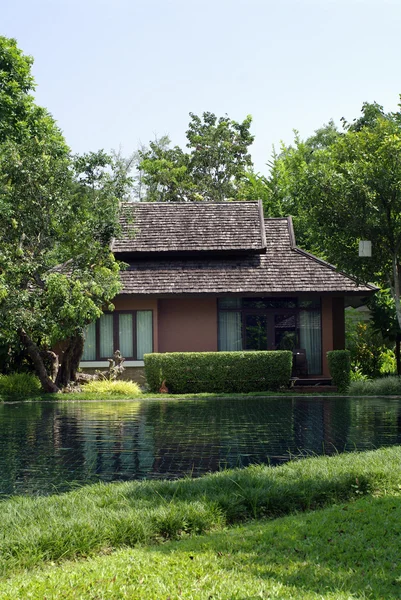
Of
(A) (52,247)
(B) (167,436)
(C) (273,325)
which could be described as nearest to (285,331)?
(C) (273,325)

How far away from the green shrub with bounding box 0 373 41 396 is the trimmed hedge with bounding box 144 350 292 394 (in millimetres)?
3893

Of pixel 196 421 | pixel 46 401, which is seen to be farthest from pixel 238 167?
pixel 196 421

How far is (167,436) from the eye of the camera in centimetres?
1353

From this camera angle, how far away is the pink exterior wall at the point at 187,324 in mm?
27703

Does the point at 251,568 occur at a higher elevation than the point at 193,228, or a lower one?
lower

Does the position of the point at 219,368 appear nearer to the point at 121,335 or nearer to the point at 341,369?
the point at 341,369

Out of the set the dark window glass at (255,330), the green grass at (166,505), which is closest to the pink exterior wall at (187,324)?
the dark window glass at (255,330)

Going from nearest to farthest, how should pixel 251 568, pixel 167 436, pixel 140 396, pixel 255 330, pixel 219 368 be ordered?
pixel 251 568 → pixel 167 436 → pixel 140 396 → pixel 219 368 → pixel 255 330

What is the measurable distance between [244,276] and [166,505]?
20.7 metres

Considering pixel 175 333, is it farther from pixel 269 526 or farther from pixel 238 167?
pixel 238 167

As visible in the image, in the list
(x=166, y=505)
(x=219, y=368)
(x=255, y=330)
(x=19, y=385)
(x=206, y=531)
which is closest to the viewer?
(x=206, y=531)

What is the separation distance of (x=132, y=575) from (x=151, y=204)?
26912 mm

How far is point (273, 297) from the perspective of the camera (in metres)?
27.9

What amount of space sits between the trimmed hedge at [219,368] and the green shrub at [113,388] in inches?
31.9
